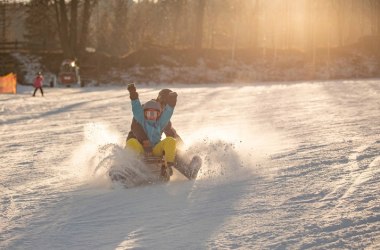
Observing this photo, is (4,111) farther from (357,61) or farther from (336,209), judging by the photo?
(357,61)

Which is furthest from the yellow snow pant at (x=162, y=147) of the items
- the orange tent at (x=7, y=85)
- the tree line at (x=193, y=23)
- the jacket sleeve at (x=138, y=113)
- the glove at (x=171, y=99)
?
the tree line at (x=193, y=23)

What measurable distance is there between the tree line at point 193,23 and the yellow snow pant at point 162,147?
31470 millimetres

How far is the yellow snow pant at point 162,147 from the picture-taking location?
6430mm

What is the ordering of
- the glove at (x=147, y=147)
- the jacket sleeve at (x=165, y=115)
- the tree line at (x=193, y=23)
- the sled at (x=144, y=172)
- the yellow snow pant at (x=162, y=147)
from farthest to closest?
the tree line at (x=193, y=23), the jacket sleeve at (x=165, y=115), the glove at (x=147, y=147), the yellow snow pant at (x=162, y=147), the sled at (x=144, y=172)

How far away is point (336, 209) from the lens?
468 cm

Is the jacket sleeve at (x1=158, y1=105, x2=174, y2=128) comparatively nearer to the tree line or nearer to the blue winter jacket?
the blue winter jacket

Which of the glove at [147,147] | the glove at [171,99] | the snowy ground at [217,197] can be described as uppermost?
the glove at [171,99]

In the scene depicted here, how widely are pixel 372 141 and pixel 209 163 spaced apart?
3053 millimetres

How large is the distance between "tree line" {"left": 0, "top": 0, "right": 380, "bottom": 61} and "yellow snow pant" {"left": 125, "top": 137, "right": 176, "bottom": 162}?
3147 cm

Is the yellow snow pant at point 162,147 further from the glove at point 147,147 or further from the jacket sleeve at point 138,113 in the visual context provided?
the jacket sleeve at point 138,113

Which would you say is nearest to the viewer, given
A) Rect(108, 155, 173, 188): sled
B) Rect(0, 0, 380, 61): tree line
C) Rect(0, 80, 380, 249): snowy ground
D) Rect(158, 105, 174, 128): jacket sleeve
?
Rect(0, 80, 380, 249): snowy ground

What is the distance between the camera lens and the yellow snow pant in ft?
21.1

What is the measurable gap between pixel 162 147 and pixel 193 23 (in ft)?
187

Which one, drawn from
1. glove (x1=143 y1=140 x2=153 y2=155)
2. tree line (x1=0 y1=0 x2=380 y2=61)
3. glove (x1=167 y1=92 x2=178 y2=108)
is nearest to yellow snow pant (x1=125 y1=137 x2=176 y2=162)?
glove (x1=143 y1=140 x2=153 y2=155)
